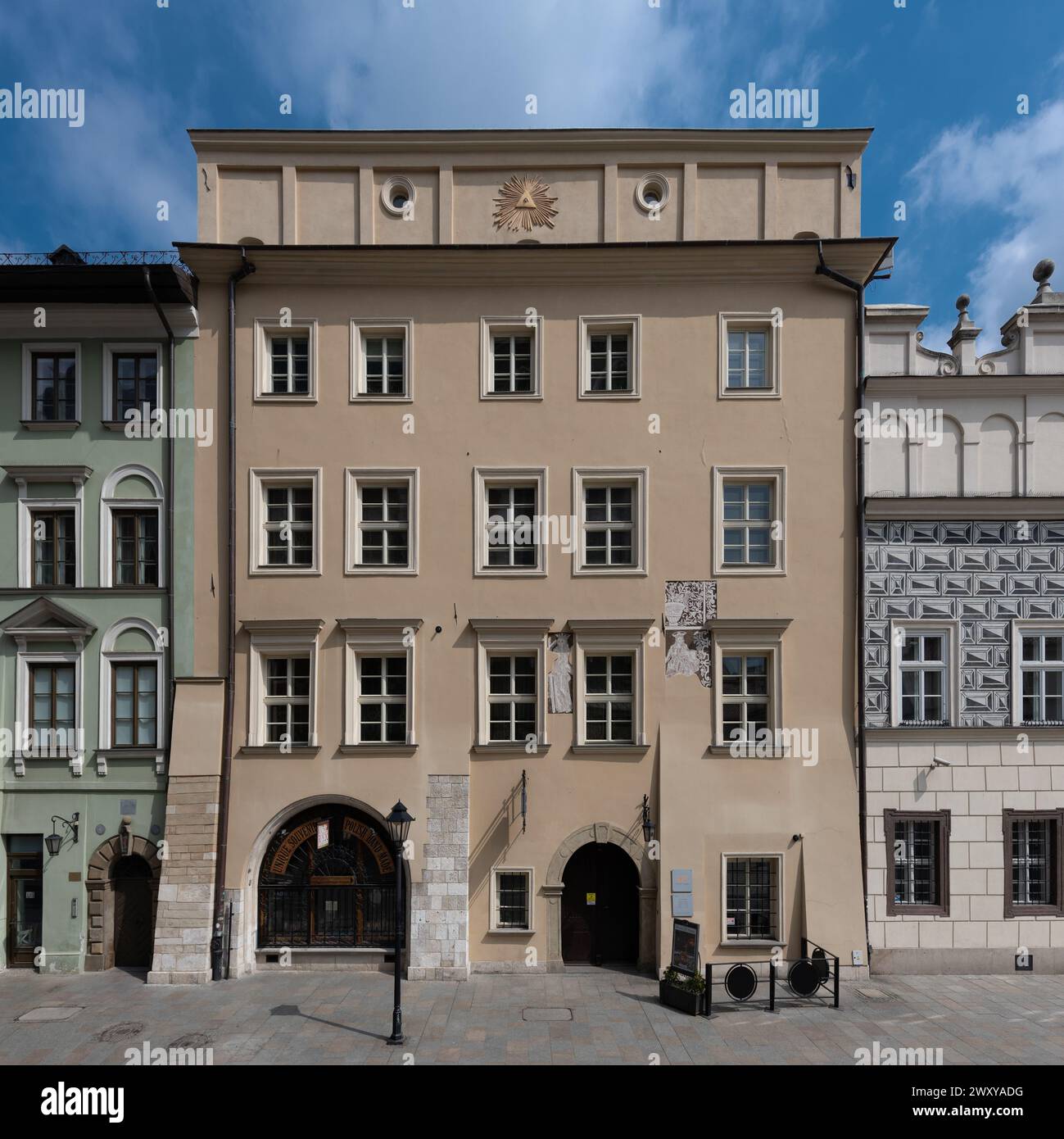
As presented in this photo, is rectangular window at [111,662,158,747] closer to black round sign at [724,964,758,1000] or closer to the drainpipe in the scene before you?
the drainpipe

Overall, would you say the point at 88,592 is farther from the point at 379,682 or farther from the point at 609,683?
the point at 609,683

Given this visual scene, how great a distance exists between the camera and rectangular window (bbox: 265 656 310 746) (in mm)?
15219

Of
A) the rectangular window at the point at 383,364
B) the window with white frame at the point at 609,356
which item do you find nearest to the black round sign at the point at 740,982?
the window with white frame at the point at 609,356

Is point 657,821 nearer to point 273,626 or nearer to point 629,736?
point 629,736

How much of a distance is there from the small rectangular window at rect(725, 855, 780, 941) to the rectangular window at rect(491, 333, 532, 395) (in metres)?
11.0

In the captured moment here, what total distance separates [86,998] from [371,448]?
12.1 m

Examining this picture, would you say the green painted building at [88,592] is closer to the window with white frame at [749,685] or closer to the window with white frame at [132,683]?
the window with white frame at [132,683]

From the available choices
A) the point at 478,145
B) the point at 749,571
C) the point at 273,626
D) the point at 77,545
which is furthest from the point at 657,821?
the point at 478,145

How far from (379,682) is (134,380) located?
8.69 metres

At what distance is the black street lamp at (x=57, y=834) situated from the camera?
15.0 metres

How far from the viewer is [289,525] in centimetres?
1542

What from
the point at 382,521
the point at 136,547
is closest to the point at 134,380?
the point at 136,547

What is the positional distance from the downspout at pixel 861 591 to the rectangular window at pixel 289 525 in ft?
38.9

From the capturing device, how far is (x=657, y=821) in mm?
14727
